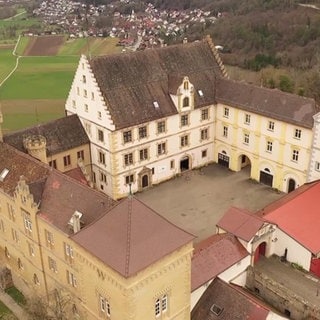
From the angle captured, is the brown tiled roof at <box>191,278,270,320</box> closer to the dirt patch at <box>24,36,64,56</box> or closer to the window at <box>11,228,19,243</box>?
the window at <box>11,228,19,243</box>

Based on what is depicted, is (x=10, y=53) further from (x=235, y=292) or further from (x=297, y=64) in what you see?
(x=235, y=292)

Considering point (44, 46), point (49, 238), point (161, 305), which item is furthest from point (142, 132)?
point (44, 46)

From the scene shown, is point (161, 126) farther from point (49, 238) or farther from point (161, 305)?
point (161, 305)

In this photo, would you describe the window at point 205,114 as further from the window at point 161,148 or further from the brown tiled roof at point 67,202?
the brown tiled roof at point 67,202

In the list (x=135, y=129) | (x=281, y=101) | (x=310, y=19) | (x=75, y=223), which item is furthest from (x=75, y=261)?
(x=310, y=19)

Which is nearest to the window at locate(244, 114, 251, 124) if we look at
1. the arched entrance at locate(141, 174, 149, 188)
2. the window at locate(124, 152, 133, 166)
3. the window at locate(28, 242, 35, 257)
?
the arched entrance at locate(141, 174, 149, 188)
